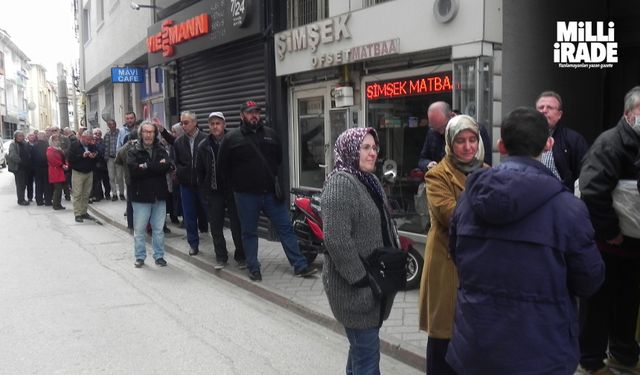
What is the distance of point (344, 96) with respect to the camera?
25.6ft

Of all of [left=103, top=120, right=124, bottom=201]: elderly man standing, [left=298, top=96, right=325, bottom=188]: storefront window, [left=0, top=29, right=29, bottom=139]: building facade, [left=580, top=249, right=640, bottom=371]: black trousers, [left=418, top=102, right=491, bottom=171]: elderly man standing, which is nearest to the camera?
[left=580, top=249, right=640, bottom=371]: black trousers

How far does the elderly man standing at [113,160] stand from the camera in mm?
14380

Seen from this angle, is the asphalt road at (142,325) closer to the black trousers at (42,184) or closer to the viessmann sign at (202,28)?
the viessmann sign at (202,28)

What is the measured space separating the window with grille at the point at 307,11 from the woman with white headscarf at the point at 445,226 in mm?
5825

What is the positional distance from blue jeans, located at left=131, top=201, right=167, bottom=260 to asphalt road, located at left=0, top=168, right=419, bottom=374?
25cm

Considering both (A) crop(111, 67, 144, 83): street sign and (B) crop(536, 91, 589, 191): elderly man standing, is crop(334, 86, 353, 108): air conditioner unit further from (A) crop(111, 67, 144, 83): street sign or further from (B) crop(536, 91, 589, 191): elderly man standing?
(A) crop(111, 67, 144, 83): street sign

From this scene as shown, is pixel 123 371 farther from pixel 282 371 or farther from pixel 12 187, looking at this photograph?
pixel 12 187

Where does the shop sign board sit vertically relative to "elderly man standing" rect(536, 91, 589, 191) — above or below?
above

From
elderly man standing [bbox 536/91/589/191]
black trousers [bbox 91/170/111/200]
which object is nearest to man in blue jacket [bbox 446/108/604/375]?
elderly man standing [bbox 536/91/589/191]

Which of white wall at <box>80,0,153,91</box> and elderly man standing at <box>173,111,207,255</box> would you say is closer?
elderly man standing at <box>173,111,207,255</box>

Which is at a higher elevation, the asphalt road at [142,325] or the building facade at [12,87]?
the building facade at [12,87]

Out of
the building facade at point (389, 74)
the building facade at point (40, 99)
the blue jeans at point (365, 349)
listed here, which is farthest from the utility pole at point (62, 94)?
the building facade at point (40, 99)

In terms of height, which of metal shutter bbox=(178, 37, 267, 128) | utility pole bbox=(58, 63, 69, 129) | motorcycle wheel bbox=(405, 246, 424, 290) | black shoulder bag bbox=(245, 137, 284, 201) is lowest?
motorcycle wheel bbox=(405, 246, 424, 290)

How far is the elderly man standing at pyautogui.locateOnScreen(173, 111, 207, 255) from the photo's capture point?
8.33 metres
